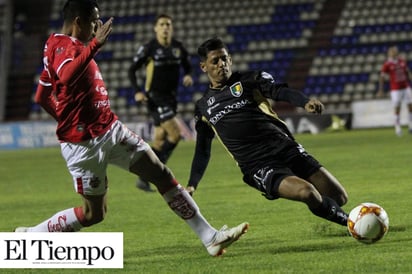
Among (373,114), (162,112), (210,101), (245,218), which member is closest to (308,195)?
(210,101)

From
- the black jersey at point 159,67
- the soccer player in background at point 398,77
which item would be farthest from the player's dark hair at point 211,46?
the soccer player in background at point 398,77

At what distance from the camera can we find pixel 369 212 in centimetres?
629

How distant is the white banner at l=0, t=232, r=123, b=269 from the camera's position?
550cm

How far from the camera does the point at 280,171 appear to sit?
6.59 metres

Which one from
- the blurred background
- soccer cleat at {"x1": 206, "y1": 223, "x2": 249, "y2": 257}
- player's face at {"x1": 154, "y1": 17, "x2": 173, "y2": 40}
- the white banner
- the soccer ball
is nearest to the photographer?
the white banner

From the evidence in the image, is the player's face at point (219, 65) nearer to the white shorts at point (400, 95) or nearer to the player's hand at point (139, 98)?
the player's hand at point (139, 98)

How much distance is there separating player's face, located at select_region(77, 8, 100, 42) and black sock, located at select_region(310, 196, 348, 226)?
79.0 inches

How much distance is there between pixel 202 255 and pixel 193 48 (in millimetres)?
24048

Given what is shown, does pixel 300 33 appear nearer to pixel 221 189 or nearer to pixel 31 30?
pixel 31 30

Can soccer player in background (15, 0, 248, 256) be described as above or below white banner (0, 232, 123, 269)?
above

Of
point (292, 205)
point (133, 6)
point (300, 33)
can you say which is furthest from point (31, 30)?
point (292, 205)

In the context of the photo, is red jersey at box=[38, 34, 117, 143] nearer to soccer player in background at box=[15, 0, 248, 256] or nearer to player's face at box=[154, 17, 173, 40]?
soccer player in background at box=[15, 0, 248, 256]

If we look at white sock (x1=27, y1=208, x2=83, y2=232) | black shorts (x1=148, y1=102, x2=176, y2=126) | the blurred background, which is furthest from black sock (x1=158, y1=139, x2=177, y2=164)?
the blurred background

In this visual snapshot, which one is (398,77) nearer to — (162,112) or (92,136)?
(162,112)
